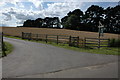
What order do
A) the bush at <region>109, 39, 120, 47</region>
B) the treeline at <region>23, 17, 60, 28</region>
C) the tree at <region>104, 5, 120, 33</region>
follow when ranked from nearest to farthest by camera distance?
the bush at <region>109, 39, 120, 47</region>
the tree at <region>104, 5, 120, 33</region>
the treeline at <region>23, 17, 60, 28</region>

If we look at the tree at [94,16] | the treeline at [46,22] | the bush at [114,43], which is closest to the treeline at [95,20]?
the tree at [94,16]

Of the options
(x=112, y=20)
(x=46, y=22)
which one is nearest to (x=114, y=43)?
(x=112, y=20)

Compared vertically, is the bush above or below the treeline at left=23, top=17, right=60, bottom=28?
below

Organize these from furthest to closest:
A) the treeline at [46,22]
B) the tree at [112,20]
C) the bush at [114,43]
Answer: the treeline at [46,22]
the tree at [112,20]
the bush at [114,43]

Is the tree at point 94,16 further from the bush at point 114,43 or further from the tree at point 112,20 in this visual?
the bush at point 114,43

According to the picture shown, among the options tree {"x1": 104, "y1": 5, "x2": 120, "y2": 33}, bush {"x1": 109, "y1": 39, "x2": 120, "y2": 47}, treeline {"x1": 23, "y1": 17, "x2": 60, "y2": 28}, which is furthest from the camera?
treeline {"x1": 23, "y1": 17, "x2": 60, "y2": 28}

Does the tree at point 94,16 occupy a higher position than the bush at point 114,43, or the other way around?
the tree at point 94,16

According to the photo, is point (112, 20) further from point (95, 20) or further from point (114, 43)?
point (114, 43)

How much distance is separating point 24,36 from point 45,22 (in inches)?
2976

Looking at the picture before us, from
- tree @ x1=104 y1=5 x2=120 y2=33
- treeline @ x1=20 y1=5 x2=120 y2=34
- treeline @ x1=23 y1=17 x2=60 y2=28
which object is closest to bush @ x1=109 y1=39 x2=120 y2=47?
treeline @ x1=20 y1=5 x2=120 y2=34

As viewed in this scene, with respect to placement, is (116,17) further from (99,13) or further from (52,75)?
(52,75)

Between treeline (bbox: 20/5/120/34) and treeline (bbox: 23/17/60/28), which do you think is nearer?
treeline (bbox: 20/5/120/34)

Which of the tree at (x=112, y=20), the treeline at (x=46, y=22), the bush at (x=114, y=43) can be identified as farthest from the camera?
the treeline at (x=46, y=22)

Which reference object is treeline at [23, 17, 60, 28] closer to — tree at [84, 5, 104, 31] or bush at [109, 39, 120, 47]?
tree at [84, 5, 104, 31]
